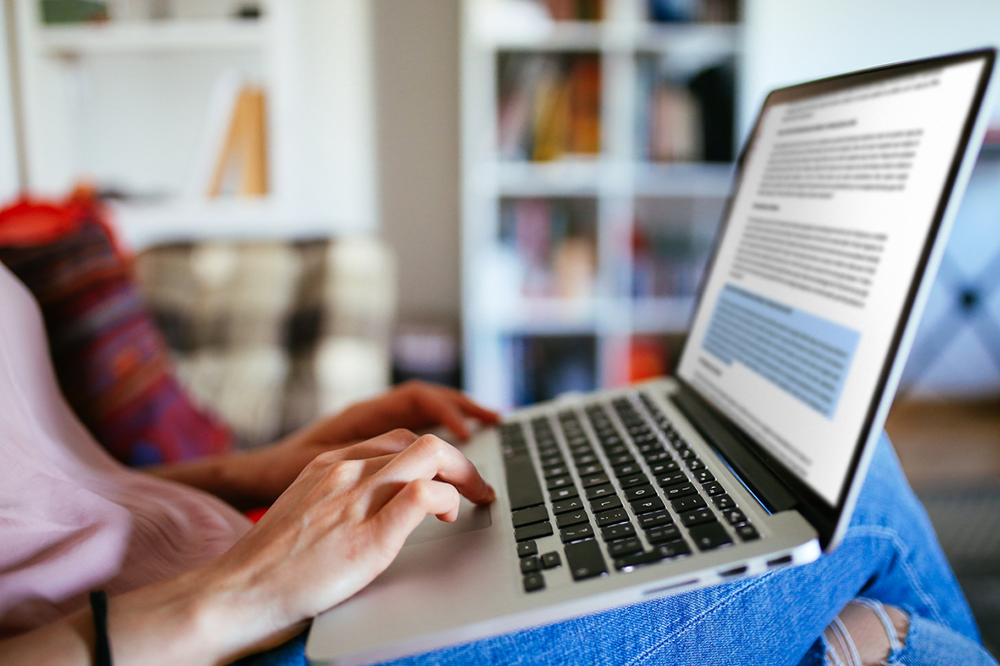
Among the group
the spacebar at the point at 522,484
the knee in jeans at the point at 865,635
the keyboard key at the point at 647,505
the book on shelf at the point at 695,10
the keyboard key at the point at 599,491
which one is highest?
the book on shelf at the point at 695,10

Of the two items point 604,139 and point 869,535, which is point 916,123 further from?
point 604,139

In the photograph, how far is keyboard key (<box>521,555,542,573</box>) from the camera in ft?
1.26

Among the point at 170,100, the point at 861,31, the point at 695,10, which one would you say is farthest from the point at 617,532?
the point at 861,31

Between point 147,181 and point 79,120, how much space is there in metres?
0.28

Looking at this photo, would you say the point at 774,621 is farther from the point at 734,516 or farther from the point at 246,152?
the point at 246,152

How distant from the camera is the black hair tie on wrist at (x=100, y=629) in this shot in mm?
343

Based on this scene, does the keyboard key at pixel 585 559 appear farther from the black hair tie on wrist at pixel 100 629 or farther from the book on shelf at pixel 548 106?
the book on shelf at pixel 548 106

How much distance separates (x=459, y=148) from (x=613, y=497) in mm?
2097

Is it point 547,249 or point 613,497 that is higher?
point 547,249

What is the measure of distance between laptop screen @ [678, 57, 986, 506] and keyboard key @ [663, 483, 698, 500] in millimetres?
66

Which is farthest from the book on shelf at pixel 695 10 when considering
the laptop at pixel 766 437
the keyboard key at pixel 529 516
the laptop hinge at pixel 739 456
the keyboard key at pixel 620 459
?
the keyboard key at pixel 529 516

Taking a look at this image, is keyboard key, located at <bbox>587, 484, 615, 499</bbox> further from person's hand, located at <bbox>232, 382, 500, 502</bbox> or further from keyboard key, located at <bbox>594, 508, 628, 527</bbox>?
person's hand, located at <bbox>232, 382, 500, 502</bbox>

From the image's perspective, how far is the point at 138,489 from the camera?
58 centimetres

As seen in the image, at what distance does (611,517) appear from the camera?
1.41 feet
